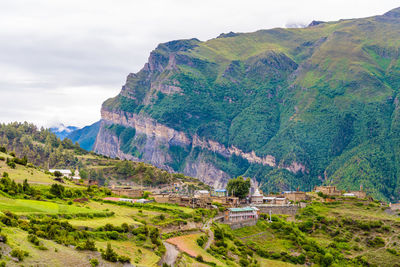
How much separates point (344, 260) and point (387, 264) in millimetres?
7590

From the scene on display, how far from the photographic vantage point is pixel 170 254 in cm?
4966

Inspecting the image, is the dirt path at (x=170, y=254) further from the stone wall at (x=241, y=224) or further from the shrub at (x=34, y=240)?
the stone wall at (x=241, y=224)

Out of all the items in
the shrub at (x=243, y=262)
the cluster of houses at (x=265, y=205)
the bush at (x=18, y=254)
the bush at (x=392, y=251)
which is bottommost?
the bush at (x=392, y=251)

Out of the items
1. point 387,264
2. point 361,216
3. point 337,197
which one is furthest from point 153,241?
point 337,197

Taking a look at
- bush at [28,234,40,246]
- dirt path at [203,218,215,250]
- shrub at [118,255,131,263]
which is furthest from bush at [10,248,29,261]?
dirt path at [203,218,215,250]

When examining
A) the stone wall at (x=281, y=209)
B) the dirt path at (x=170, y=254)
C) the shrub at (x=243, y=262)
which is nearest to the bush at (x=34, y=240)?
the dirt path at (x=170, y=254)

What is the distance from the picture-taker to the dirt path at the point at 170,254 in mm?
46625

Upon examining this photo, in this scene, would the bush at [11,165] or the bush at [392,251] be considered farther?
the bush at [392,251]

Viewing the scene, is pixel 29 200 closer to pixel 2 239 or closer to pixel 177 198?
pixel 2 239

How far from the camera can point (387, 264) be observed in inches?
3155

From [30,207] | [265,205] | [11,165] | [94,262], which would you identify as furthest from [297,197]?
[94,262]

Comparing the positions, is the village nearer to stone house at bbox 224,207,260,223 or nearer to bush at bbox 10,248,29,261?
stone house at bbox 224,207,260,223

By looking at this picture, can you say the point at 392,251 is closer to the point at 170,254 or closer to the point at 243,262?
the point at 243,262

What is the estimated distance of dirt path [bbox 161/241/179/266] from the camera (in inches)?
1836
